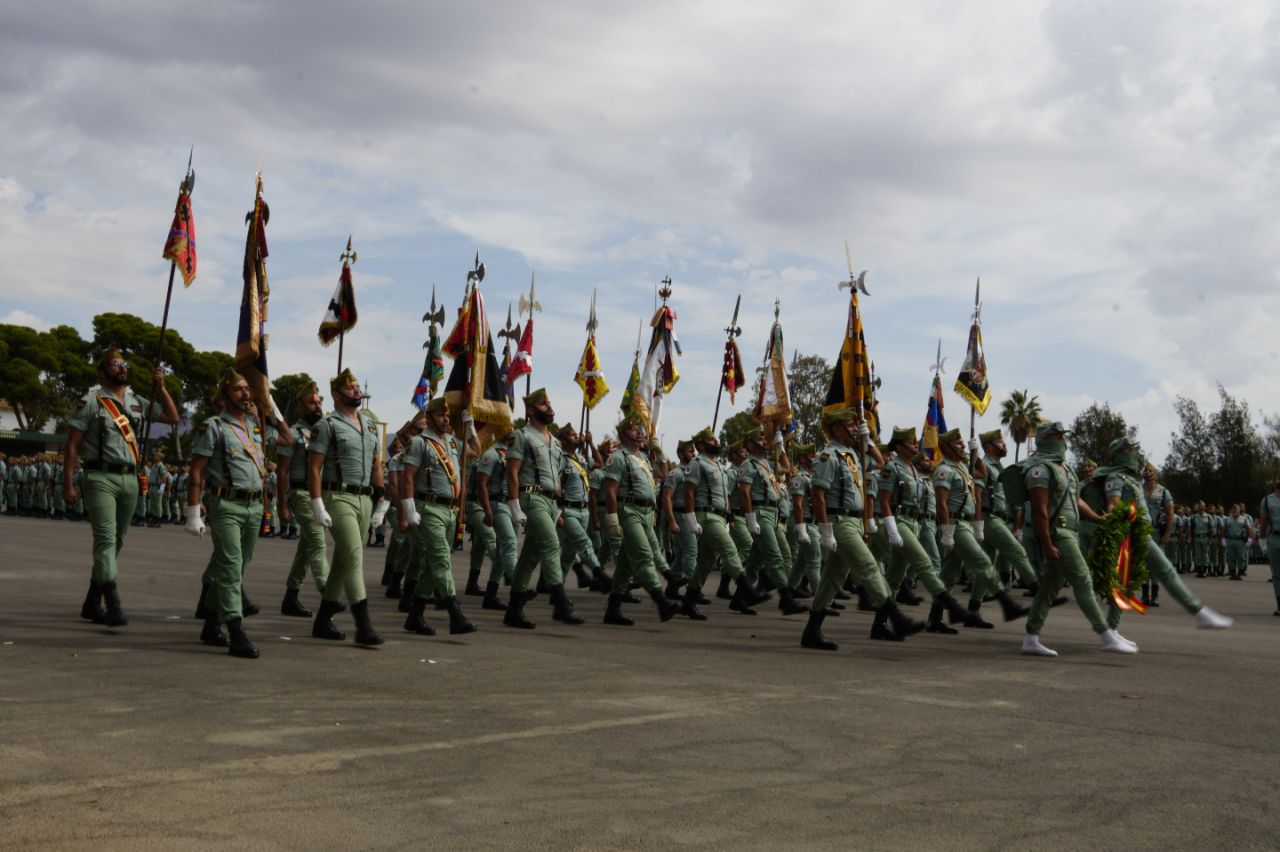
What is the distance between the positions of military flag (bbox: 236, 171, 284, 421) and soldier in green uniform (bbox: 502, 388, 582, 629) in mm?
2561

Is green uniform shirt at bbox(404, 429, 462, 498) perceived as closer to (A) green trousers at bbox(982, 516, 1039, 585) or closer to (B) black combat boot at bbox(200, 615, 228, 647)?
(B) black combat boot at bbox(200, 615, 228, 647)

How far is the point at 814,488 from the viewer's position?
34.8ft

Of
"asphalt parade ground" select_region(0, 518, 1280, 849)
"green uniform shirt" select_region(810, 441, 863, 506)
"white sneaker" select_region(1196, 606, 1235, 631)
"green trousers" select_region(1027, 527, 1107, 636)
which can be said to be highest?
"green uniform shirt" select_region(810, 441, 863, 506)

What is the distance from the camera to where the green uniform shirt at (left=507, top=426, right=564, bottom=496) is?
11383 mm

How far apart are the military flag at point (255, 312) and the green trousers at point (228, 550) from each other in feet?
9.66

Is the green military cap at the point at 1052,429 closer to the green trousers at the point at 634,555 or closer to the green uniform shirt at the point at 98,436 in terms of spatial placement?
the green trousers at the point at 634,555

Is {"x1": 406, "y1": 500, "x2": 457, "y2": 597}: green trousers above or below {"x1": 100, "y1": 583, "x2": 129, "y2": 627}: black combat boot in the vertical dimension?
above

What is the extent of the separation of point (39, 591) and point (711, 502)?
277 inches

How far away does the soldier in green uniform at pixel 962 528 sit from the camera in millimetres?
12383

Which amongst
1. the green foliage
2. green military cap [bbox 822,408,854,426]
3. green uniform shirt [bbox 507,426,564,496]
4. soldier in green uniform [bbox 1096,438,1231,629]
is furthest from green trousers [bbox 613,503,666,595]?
soldier in green uniform [bbox 1096,438,1231,629]

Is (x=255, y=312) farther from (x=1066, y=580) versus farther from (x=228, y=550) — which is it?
(x=1066, y=580)

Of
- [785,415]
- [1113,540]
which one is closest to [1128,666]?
[1113,540]

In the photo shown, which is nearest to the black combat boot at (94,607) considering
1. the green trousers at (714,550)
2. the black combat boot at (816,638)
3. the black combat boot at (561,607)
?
the black combat boot at (561,607)

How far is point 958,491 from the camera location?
526 inches
